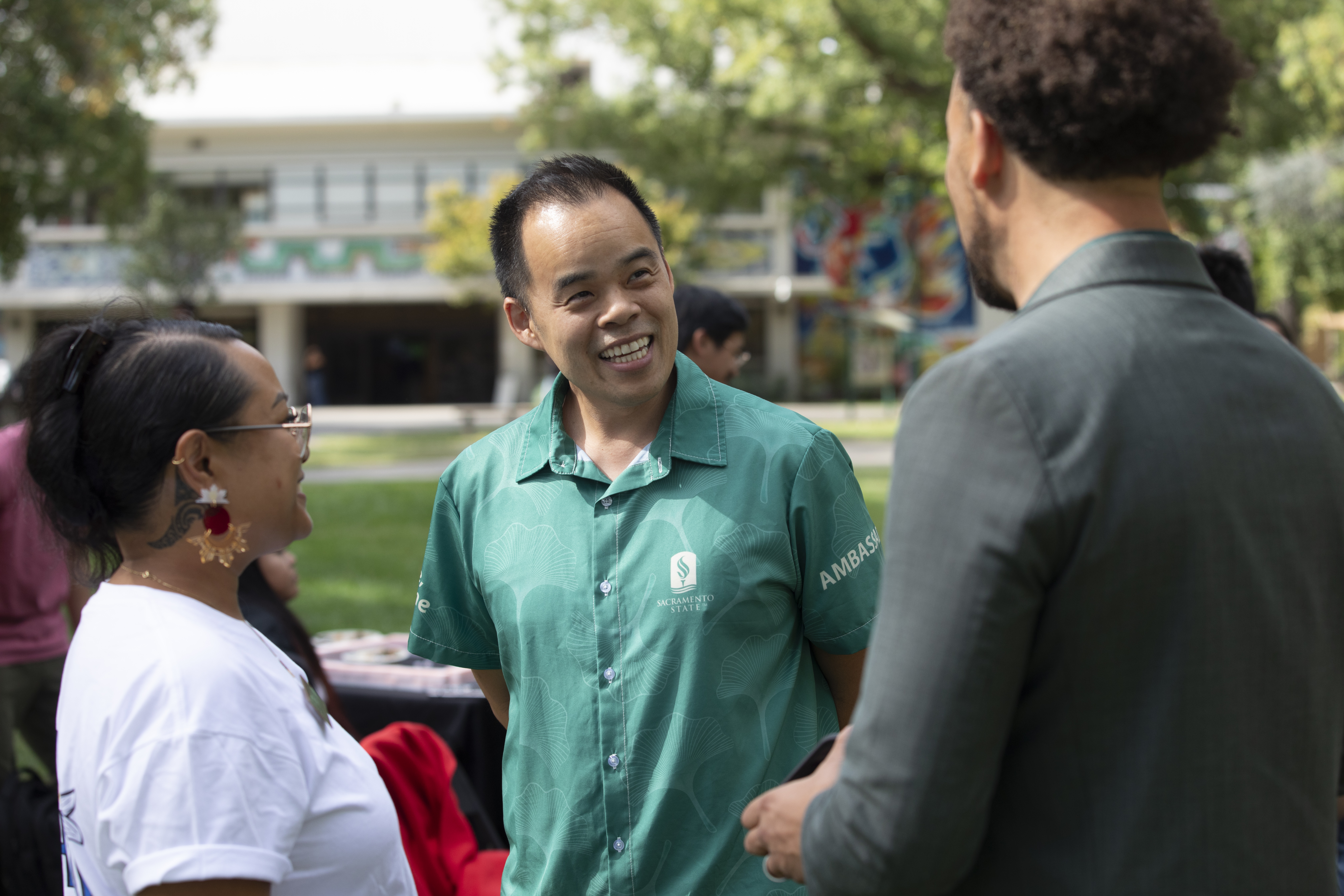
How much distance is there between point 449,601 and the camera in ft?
7.29

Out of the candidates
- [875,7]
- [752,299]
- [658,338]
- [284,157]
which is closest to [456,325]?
[284,157]

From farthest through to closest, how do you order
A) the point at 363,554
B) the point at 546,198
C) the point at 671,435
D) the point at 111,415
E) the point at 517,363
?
the point at 517,363
the point at 363,554
the point at 546,198
the point at 671,435
the point at 111,415

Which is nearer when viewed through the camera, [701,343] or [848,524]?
[848,524]

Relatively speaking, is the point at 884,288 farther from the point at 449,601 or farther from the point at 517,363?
the point at 449,601

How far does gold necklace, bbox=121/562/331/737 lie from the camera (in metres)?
1.78

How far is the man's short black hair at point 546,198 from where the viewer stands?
2.14 m

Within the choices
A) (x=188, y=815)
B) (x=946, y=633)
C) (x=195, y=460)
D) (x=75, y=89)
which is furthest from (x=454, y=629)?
(x=75, y=89)

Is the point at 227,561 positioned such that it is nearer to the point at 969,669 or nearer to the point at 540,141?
the point at 969,669

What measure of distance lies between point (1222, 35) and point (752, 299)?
28504 millimetres

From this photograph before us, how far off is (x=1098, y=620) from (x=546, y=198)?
1392 millimetres

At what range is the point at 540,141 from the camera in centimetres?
2086

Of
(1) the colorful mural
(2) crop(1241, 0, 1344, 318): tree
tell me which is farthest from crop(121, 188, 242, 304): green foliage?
(2) crop(1241, 0, 1344, 318): tree

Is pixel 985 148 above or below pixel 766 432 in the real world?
above

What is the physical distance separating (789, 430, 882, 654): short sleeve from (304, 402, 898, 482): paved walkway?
825 centimetres
